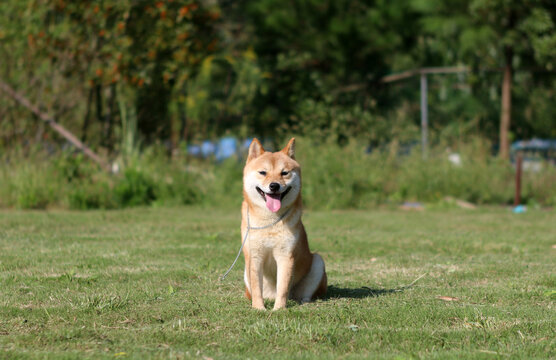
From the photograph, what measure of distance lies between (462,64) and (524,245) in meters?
15.4

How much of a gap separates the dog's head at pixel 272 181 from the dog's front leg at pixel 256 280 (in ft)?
1.39

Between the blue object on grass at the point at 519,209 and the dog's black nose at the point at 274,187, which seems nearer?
the dog's black nose at the point at 274,187

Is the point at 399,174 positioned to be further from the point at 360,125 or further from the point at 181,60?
the point at 181,60

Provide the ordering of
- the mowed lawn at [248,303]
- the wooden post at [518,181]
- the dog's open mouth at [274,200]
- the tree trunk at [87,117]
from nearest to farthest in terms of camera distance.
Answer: the mowed lawn at [248,303], the dog's open mouth at [274,200], the wooden post at [518,181], the tree trunk at [87,117]

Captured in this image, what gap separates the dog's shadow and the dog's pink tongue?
43.2 inches

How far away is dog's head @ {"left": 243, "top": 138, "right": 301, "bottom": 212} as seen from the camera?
17.7 feet

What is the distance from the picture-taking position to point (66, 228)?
1095 centimetres

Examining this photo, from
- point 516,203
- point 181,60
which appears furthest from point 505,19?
point 181,60

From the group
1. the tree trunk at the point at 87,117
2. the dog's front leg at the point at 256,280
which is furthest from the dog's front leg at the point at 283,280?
the tree trunk at the point at 87,117

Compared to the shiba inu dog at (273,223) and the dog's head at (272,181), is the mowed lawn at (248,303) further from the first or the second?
the dog's head at (272,181)

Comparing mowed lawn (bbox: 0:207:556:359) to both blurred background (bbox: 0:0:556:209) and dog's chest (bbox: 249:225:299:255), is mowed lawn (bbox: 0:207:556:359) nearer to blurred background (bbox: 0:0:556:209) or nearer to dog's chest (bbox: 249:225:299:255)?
dog's chest (bbox: 249:225:299:255)

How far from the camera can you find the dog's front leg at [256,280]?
5527 mm

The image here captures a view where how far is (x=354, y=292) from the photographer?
6.46 m

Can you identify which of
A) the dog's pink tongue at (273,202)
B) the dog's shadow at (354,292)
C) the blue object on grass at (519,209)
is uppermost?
the dog's pink tongue at (273,202)
